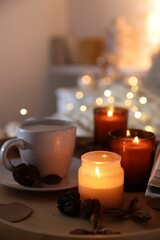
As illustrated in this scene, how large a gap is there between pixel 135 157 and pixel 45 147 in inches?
6.6

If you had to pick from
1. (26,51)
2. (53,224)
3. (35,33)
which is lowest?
(53,224)

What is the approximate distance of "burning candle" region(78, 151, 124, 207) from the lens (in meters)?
0.62

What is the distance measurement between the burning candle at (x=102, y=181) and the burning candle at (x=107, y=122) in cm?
28

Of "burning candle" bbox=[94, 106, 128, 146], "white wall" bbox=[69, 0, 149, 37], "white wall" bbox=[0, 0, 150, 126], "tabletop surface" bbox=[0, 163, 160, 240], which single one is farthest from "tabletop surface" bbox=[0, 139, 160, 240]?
"white wall" bbox=[69, 0, 149, 37]

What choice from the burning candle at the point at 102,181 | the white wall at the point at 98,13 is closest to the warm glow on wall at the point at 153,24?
the white wall at the point at 98,13

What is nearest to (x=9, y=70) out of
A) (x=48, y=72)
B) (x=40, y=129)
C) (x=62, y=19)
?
(x=48, y=72)

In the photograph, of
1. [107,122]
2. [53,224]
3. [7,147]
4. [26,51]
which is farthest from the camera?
[26,51]

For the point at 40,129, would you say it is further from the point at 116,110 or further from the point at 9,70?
the point at 9,70

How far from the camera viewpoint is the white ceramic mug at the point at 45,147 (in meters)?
0.71

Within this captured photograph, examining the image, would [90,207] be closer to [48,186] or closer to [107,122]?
[48,186]

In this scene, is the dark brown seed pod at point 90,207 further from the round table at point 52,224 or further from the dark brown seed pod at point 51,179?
the dark brown seed pod at point 51,179

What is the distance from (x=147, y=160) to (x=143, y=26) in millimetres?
1953

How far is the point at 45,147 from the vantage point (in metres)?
0.71

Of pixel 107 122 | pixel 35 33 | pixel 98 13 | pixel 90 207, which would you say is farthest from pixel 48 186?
pixel 98 13
